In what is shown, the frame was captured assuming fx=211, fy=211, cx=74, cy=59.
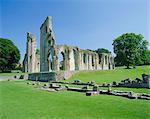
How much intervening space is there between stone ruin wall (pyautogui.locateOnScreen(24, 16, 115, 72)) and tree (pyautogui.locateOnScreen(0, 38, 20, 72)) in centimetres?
638

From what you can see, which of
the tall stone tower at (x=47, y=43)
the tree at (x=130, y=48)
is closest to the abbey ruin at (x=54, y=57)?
the tall stone tower at (x=47, y=43)

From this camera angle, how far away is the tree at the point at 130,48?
2127 inches

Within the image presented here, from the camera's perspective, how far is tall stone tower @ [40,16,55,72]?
42.4 meters

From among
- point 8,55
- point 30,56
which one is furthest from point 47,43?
point 8,55

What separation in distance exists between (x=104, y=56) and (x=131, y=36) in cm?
973

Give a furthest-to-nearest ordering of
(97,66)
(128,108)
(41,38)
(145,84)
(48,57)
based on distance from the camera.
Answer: (97,66), (41,38), (48,57), (145,84), (128,108)

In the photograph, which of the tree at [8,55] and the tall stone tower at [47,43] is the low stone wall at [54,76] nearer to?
the tall stone tower at [47,43]

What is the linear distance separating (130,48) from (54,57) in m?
23.0

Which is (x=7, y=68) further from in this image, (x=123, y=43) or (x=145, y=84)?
(x=145, y=84)

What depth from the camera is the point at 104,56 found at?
61.0 m

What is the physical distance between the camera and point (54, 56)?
4094cm

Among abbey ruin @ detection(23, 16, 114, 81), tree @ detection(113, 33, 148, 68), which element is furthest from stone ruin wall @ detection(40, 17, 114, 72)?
tree @ detection(113, 33, 148, 68)

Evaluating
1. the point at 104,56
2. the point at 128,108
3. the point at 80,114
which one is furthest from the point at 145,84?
the point at 104,56

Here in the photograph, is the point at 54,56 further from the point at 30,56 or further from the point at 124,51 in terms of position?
the point at 124,51
